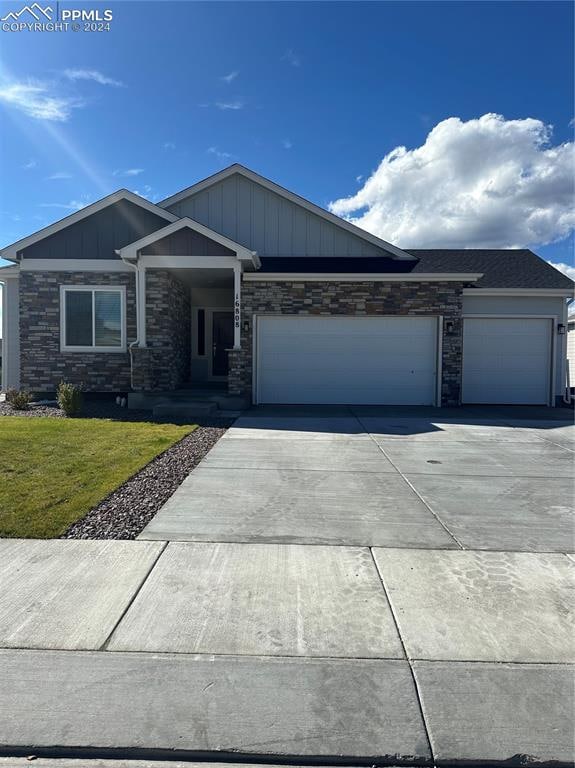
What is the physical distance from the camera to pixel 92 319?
12695 mm

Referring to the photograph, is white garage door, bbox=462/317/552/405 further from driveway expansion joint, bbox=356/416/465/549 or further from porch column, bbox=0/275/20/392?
porch column, bbox=0/275/20/392

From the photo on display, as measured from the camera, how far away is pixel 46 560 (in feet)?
11.5

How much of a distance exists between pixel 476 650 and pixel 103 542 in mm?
2935

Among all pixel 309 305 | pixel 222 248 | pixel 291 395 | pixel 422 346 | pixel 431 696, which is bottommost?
pixel 431 696

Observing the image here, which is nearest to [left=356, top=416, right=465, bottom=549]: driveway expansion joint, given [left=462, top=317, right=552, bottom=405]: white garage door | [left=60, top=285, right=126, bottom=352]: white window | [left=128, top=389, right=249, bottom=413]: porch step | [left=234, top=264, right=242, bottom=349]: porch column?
[left=128, top=389, right=249, bottom=413]: porch step

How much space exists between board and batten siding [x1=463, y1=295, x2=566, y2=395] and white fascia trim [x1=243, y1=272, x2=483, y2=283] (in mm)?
902

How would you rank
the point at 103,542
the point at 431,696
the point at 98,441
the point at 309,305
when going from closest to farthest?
the point at 431,696
the point at 103,542
the point at 98,441
the point at 309,305

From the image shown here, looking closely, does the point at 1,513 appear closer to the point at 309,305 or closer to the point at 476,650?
the point at 476,650

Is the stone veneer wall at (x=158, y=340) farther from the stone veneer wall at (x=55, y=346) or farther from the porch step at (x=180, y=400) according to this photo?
the stone veneer wall at (x=55, y=346)

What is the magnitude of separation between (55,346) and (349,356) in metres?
8.23

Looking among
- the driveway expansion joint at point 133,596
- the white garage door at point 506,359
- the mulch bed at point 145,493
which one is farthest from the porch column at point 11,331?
the white garage door at point 506,359

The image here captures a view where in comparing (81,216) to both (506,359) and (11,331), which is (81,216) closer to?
(11,331)

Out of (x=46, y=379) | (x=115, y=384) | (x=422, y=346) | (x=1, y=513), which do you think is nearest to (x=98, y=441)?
(x=1, y=513)

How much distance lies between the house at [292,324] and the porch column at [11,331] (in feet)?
0.86
